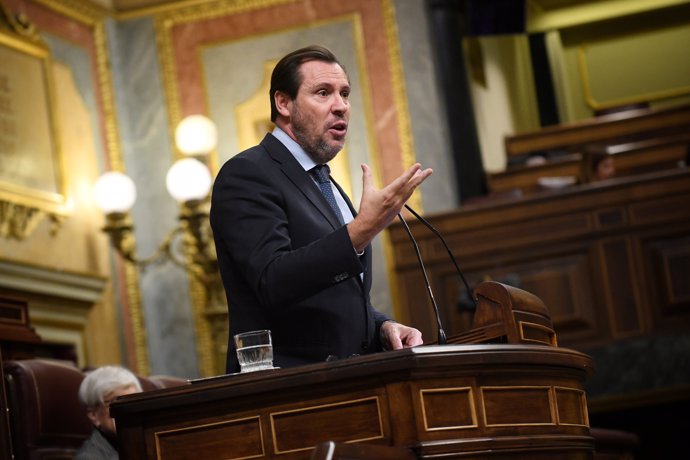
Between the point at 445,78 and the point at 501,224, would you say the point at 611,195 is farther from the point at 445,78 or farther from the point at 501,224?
the point at 445,78

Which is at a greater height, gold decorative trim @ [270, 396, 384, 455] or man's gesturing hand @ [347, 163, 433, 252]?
man's gesturing hand @ [347, 163, 433, 252]

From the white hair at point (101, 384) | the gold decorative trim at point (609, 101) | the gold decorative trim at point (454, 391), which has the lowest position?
the gold decorative trim at point (454, 391)

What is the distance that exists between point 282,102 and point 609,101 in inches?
479

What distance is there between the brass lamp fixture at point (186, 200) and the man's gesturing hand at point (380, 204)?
5.23 meters

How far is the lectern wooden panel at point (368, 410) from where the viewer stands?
2.38 m

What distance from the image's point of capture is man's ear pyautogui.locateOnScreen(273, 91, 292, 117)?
2961 millimetres

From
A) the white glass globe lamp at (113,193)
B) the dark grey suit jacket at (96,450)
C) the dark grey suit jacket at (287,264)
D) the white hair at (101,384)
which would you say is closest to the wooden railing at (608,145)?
the white glass globe lamp at (113,193)

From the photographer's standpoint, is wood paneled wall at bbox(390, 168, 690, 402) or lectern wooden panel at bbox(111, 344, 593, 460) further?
wood paneled wall at bbox(390, 168, 690, 402)

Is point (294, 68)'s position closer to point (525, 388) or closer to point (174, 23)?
point (525, 388)

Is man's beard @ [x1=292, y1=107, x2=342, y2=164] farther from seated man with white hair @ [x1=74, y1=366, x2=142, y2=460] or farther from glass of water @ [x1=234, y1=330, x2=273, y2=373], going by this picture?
seated man with white hair @ [x1=74, y1=366, x2=142, y2=460]

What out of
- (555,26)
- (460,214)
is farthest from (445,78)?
(555,26)

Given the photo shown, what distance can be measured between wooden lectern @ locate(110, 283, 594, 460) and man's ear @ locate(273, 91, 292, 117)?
2.45 ft

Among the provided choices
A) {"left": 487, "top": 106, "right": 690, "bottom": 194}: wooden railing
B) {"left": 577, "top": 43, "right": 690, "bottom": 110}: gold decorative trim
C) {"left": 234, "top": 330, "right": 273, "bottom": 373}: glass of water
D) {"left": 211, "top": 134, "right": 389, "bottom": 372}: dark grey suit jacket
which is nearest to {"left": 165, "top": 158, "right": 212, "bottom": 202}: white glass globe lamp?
{"left": 487, "top": 106, "right": 690, "bottom": 194}: wooden railing

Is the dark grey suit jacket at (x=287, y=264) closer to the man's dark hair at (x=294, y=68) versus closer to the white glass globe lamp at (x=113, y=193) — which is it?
the man's dark hair at (x=294, y=68)
